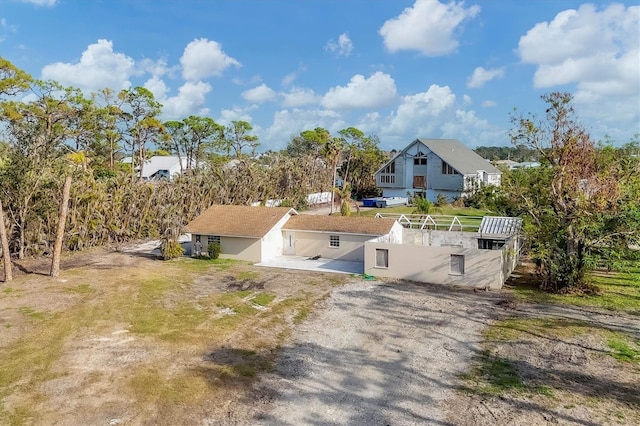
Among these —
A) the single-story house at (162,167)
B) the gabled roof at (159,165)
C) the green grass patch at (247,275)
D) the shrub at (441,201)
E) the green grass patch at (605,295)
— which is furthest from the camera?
the gabled roof at (159,165)

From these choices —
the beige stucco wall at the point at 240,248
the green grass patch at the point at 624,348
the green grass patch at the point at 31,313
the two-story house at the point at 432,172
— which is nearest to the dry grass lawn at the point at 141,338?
the green grass patch at the point at 31,313

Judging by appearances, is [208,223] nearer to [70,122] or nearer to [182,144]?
[70,122]

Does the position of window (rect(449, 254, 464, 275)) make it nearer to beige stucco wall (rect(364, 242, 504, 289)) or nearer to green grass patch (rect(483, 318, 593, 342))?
beige stucco wall (rect(364, 242, 504, 289))

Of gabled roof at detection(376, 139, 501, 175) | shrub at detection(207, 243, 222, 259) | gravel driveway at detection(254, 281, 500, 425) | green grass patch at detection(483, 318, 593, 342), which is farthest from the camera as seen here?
gabled roof at detection(376, 139, 501, 175)

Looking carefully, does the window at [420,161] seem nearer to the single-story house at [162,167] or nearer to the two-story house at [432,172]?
the two-story house at [432,172]

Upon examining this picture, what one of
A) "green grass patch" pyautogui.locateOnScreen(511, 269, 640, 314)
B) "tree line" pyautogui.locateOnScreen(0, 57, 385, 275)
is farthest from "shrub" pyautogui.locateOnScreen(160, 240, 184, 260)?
"green grass patch" pyautogui.locateOnScreen(511, 269, 640, 314)

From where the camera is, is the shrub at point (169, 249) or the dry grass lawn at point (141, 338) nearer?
the dry grass lawn at point (141, 338)
